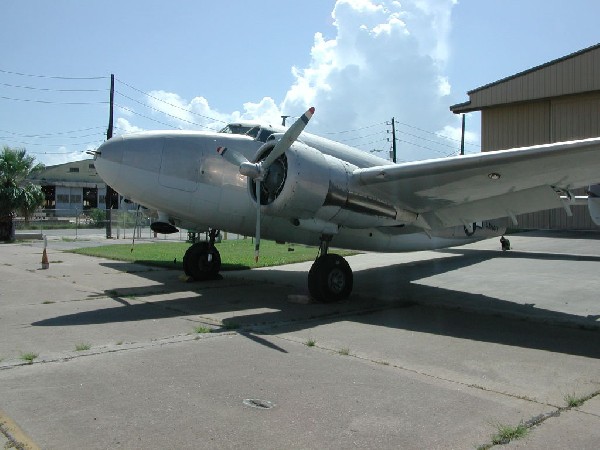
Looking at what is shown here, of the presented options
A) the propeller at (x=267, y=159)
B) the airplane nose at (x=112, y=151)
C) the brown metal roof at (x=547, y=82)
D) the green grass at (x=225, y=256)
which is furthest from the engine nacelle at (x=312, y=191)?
the brown metal roof at (x=547, y=82)

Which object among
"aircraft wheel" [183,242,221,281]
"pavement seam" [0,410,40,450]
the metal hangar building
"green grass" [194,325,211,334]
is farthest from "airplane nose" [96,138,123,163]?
the metal hangar building

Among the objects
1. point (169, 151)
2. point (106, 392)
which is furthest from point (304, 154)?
point (106, 392)

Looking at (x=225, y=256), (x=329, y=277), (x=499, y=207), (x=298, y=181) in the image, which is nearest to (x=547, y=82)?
(x=225, y=256)

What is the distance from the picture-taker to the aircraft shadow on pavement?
723 cm

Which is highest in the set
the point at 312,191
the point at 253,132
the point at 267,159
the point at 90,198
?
the point at 90,198

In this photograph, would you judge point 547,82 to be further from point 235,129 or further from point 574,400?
point 574,400

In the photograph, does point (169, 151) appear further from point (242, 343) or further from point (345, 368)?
point (345, 368)

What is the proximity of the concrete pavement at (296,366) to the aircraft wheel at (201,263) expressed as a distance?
1098 mm

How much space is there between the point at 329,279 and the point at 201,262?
169 inches

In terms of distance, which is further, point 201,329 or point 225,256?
point 225,256

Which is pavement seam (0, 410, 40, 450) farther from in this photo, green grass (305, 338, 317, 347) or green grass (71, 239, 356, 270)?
green grass (71, 239, 356, 270)

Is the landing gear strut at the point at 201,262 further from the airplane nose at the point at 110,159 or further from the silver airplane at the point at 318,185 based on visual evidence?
the airplane nose at the point at 110,159

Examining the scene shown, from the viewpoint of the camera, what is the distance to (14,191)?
27.7m

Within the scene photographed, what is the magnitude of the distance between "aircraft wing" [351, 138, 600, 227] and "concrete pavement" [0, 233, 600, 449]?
1767 mm
